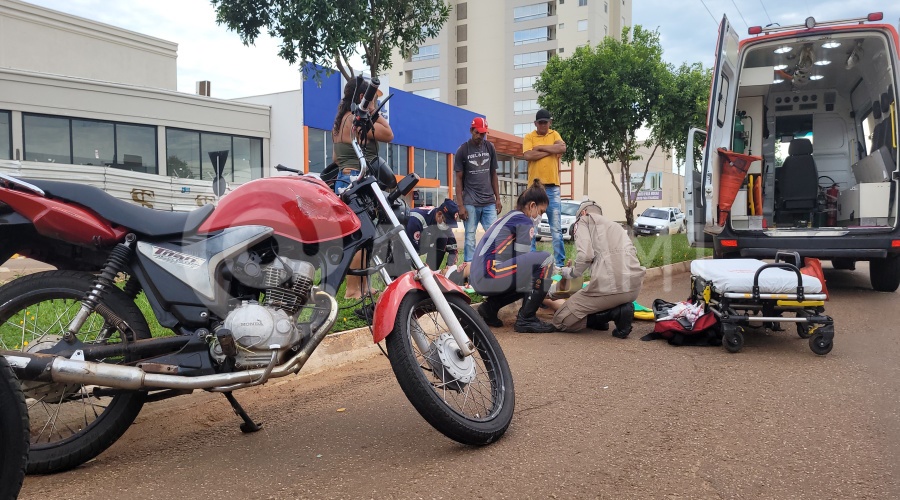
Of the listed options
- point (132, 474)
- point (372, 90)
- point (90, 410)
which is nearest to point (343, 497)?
point (132, 474)

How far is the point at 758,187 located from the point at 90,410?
8053 millimetres

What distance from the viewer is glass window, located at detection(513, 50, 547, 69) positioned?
191 feet

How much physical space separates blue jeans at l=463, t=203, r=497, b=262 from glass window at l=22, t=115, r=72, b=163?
1641cm

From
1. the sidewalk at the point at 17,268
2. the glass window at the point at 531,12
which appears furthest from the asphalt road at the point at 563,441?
the glass window at the point at 531,12

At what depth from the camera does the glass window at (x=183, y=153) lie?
70.5 feet

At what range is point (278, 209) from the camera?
2854 mm

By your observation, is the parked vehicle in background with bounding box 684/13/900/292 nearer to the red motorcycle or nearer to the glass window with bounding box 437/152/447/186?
the red motorcycle

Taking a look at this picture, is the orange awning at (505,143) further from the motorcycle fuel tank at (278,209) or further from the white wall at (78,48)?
the motorcycle fuel tank at (278,209)

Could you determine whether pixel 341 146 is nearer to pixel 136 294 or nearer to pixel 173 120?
pixel 136 294

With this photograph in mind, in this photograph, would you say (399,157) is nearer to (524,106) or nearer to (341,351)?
(341,351)

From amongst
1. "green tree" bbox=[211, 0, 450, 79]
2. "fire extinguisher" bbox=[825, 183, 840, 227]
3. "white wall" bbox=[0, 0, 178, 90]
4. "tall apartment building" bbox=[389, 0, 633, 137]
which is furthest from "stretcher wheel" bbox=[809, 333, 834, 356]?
"tall apartment building" bbox=[389, 0, 633, 137]

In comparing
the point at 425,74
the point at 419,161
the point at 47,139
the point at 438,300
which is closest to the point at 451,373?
the point at 438,300

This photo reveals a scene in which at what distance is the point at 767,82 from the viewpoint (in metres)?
8.73

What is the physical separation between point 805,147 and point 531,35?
5296 centimetres
